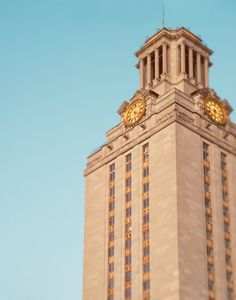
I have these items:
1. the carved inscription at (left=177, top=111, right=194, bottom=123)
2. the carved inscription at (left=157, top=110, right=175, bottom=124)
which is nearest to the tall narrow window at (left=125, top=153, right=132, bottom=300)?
the carved inscription at (left=157, top=110, right=175, bottom=124)

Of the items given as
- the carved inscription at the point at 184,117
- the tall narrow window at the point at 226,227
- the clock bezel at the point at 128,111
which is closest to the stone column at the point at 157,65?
the clock bezel at the point at 128,111

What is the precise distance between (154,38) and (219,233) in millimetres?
43232

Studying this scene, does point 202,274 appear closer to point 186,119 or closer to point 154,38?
point 186,119

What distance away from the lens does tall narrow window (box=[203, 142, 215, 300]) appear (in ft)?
353

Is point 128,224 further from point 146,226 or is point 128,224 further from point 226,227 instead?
point 226,227

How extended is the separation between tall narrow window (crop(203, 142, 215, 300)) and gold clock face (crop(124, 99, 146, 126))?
13155mm

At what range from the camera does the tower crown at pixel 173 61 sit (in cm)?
12975

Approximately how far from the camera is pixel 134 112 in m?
127

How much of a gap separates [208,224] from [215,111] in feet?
77.3

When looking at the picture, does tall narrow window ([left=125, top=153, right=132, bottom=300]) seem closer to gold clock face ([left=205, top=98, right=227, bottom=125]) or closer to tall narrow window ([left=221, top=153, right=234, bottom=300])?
tall narrow window ([left=221, top=153, right=234, bottom=300])

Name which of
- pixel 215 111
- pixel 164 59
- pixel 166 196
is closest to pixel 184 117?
pixel 215 111

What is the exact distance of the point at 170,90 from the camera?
398 ft

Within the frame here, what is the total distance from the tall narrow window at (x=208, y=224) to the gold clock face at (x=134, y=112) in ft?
43.2

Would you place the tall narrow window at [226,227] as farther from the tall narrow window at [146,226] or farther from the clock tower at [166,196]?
the tall narrow window at [146,226]
